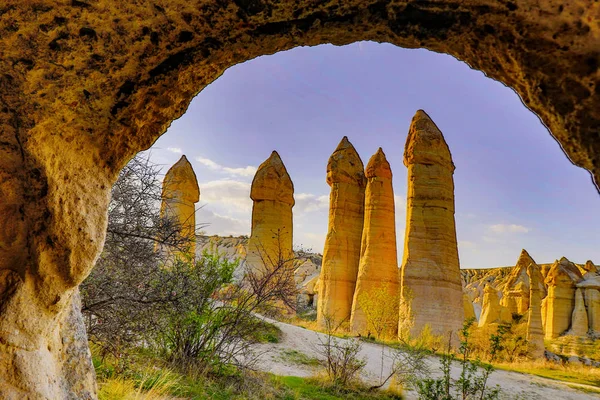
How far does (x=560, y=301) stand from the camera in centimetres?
2388

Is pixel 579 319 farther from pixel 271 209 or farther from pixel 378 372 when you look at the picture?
pixel 378 372

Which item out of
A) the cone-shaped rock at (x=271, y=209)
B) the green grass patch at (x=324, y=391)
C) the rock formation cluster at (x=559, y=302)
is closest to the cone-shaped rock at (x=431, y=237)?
the green grass patch at (x=324, y=391)

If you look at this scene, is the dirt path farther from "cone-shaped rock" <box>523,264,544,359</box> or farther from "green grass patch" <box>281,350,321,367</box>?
"cone-shaped rock" <box>523,264,544,359</box>

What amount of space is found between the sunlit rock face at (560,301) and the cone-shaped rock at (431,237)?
14.0m

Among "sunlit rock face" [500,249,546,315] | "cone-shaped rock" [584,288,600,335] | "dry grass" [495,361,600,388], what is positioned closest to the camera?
"dry grass" [495,361,600,388]

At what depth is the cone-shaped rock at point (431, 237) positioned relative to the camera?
Result: 1312cm

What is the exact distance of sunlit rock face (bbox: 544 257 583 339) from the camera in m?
23.7

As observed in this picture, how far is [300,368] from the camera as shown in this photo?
29.3 ft

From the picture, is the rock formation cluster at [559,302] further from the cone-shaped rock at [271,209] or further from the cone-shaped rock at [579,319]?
the cone-shaped rock at [271,209]

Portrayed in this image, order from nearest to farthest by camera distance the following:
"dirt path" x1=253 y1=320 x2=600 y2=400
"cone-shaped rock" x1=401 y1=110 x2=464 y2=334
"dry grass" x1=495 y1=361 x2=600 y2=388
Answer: "dirt path" x1=253 y1=320 x2=600 y2=400, "dry grass" x1=495 y1=361 x2=600 y2=388, "cone-shaped rock" x1=401 y1=110 x2=464 y2=334

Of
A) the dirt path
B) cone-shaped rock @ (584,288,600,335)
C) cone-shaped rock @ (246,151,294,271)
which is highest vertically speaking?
cone-shaped rock @ (246,151,294,271)

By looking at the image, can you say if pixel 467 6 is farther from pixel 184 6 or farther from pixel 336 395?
pixel 336 395

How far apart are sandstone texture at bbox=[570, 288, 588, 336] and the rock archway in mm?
25082

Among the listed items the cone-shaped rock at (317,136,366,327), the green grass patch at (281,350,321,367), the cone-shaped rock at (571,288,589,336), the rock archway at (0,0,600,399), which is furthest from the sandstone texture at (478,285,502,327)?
the rock archway at (0,0,600,399)
